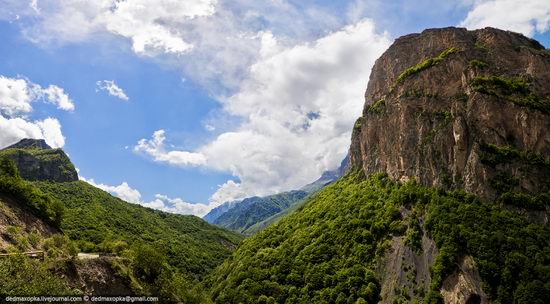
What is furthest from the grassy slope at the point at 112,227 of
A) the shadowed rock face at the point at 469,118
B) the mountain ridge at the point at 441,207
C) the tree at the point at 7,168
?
the shadowed rock face at the point at 469,118

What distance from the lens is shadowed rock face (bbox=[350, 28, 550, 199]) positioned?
106m

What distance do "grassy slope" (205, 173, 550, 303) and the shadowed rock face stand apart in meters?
7.56

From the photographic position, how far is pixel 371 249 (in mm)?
111312

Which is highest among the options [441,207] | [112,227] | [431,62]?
[431,62]

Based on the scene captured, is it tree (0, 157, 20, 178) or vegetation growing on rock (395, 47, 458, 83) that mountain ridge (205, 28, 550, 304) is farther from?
tree (0, 157, 20, 178)

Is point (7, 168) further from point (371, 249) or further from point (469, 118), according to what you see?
point (469, 118)

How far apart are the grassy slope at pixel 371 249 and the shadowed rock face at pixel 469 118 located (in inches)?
298

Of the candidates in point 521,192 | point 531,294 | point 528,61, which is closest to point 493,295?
point 531,294

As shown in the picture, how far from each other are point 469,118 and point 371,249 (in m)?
49.7

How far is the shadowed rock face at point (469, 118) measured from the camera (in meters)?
106

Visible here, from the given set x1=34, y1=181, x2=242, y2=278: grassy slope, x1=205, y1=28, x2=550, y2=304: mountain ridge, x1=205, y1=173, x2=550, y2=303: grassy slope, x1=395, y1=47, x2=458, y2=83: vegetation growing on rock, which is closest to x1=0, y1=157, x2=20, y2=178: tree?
x1=34, y1=181, x2=242, y2=278: grassy slope

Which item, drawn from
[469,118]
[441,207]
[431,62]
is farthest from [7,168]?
[431,62]

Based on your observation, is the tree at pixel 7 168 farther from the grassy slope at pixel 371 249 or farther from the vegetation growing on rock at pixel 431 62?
the vegetation growing on rock at pixel 431 62

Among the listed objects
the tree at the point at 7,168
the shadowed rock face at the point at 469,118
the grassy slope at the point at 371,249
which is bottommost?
the grassy slope at the point at 371,249
